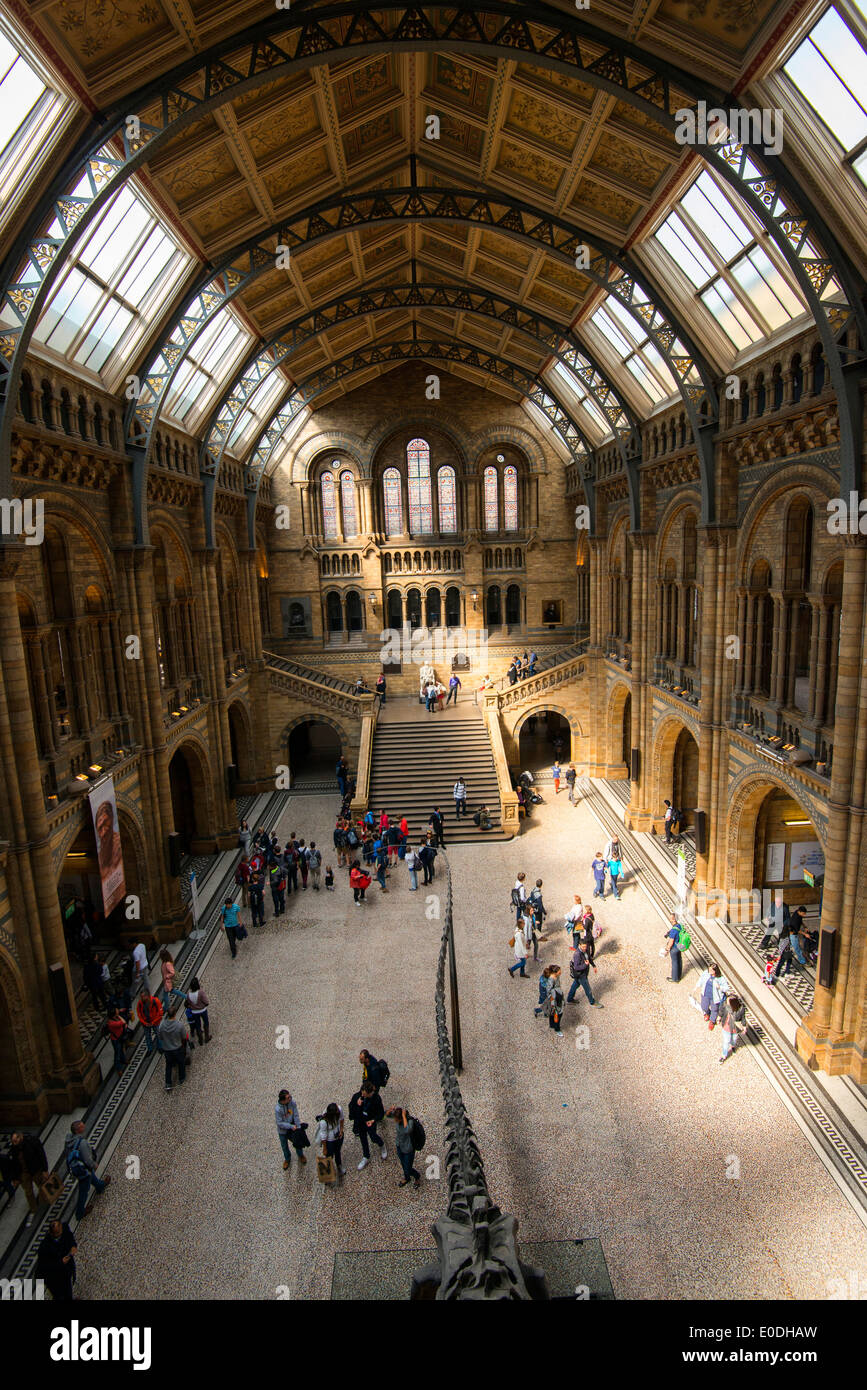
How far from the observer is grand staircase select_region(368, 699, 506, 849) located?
25469 millimetres

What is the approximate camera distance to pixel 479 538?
3512 cm

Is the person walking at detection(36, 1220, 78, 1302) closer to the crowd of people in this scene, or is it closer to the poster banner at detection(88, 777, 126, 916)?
the crowd of people

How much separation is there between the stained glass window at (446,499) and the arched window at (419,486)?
455 millimetres

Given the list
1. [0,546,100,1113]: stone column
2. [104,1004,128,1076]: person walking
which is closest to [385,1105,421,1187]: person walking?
[104,1004,128,1076]: person walking

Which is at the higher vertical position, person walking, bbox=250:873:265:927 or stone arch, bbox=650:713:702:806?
stone arch, bbox=650:713:702:806

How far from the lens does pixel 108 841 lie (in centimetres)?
1569

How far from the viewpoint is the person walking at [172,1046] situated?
13242mm

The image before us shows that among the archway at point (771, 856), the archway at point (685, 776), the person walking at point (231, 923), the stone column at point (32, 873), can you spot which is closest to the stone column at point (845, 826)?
the archway at point (771, 856)

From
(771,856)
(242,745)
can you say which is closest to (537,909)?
(771,856)

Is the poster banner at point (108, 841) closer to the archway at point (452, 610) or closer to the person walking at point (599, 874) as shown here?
the person walking at point (599, 874)

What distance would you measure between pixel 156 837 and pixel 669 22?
17153 millimetres

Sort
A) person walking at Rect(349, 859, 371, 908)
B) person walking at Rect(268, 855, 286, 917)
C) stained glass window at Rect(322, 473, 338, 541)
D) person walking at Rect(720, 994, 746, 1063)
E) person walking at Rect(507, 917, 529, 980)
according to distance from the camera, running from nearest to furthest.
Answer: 1. person walking at Rect(720, 994, 746, 1063)
2. person walking at Rect(507, 917, 529, 980)
3. person walking at Rect(268, 855, 286, 917)
4. person walking at Rect(349, 859, 371, 908)
5. stained glass window at Rect(322, 473, 338, 541)

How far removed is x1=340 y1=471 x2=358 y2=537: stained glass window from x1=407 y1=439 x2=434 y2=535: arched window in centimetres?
241
